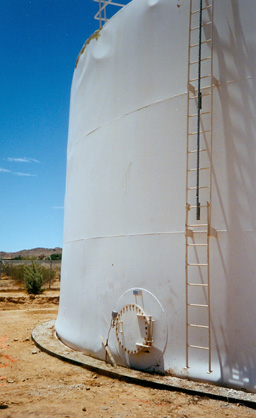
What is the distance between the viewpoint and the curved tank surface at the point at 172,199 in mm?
5414

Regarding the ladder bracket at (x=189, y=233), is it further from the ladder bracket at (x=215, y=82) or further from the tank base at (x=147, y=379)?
the ladder bracket at (x=215, y=82)

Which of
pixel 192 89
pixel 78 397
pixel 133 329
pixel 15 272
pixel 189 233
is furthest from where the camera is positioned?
pixel 15 272

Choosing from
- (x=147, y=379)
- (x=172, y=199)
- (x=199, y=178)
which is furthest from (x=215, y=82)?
(x=147, y=379)

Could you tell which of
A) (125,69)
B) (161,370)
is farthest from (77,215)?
(161,370)

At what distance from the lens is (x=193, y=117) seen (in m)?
6.05

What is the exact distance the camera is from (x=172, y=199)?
6.10 m

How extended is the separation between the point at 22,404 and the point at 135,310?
2146mm

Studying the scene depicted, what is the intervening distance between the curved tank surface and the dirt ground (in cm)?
54

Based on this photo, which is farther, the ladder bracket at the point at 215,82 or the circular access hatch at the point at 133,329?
the circular access hatch at the point at 133,329

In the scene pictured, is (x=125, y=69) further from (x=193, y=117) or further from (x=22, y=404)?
(x=22, y=404)

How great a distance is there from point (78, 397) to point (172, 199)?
10.4ft

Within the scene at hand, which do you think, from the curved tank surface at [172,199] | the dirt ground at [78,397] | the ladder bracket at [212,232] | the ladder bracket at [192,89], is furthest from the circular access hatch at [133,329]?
the ladder bracket at [192,89]

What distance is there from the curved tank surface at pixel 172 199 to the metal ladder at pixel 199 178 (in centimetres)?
2

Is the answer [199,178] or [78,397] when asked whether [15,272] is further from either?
[199,178]
